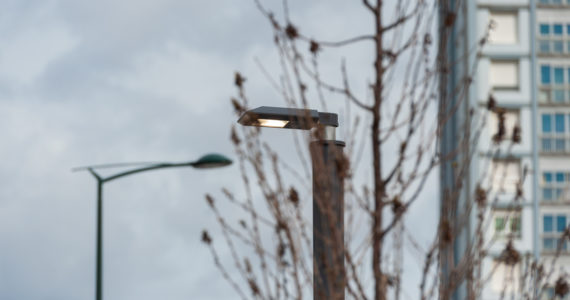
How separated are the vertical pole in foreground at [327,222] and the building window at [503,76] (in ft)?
96.6

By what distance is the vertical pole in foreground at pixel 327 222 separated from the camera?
6.08m

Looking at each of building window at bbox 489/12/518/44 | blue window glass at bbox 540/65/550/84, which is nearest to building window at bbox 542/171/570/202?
blue window glass at bbox 540/65/550/84

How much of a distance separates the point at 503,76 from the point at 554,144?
2.95 meters

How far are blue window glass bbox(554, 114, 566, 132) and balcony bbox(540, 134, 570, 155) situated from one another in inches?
10.4

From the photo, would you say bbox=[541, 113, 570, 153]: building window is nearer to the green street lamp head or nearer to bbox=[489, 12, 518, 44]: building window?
bbox=[489, 12, 518, 44]: building window

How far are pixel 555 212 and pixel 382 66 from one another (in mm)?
29565

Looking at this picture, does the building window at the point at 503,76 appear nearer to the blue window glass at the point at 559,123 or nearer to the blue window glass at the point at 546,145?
the blue window glass at the point at 559,123

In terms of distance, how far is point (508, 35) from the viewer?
35500 mm

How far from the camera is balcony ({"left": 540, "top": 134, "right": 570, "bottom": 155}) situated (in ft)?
115

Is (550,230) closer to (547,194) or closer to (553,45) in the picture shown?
(547,194)

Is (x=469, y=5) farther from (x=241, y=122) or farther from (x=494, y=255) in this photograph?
(x=241, y=122)

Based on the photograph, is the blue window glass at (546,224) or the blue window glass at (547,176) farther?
the blue window glass at (547,176)

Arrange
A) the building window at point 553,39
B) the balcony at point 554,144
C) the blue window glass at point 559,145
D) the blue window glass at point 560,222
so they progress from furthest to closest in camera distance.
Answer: the building window at point 553,39 < the blue window glass at point 559,145 < the balcony at point 554,144 < the blue window glass at point 560,222

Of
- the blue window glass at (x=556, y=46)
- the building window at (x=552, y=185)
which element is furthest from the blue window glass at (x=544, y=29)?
the building window at (x=552, y=185)
